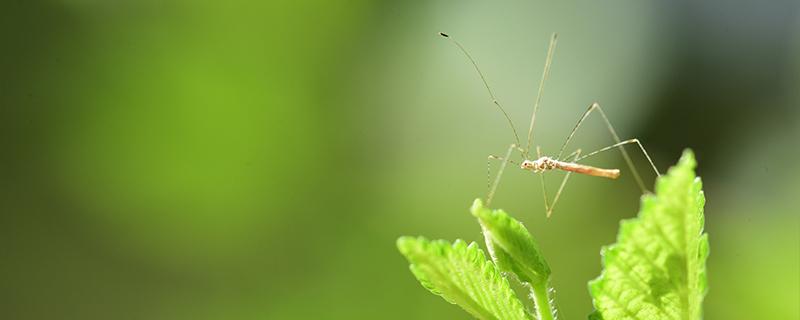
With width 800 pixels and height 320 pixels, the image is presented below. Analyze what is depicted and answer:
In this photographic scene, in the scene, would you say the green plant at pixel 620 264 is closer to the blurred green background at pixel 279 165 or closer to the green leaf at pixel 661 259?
the green leaf at pixel 661 259

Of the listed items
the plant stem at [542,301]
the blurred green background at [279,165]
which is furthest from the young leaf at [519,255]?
the blurred green background at [279,165]

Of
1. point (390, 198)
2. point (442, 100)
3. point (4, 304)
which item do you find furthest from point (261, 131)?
point (4, 304)


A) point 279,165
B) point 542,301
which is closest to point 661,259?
point 542,301

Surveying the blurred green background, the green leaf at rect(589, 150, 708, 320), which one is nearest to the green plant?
the green leaf at rect(589, 150, 708, 320)

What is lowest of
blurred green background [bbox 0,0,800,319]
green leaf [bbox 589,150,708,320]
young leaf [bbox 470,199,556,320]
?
green leaf [bbox 589,150,708,320]

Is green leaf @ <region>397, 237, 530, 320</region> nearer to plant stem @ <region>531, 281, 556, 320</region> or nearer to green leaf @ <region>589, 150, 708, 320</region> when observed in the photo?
plant stem @ <region>531, 281, 556, 320</region>

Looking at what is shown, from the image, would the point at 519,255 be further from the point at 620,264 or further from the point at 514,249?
the point at 620,264
